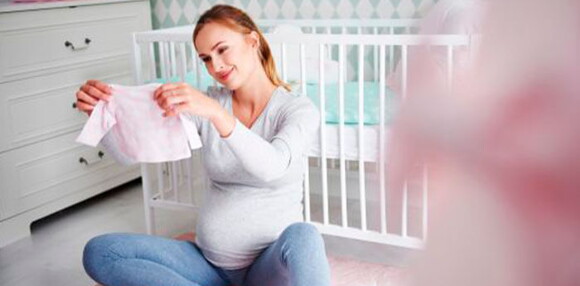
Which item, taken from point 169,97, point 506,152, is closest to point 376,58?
point 169,97

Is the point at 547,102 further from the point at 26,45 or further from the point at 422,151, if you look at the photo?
the point at 26,45

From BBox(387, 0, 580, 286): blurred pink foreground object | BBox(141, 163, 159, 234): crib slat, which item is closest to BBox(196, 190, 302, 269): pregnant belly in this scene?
BBox(141, 163, 159, 234): crib slat

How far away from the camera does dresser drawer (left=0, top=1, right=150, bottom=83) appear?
95.6 inches

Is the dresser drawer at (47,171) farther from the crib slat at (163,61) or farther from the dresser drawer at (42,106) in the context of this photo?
the crib slat at (163,61)

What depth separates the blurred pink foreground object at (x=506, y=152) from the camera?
0.16 meters

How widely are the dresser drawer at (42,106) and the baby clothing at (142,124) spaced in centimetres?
105

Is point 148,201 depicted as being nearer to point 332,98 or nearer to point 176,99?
point 332,98

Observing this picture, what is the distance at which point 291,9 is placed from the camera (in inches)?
115

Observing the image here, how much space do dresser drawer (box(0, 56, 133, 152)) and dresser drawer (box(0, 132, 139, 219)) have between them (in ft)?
0.14

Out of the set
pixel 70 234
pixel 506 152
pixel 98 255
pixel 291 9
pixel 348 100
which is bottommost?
pixel 70 234

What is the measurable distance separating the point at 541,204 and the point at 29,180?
2.62 metres

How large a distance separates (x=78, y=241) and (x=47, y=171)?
350 mm

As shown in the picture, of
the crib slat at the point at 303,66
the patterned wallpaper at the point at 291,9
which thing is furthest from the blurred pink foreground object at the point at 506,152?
the patterned wallpaper at the point at 291,9

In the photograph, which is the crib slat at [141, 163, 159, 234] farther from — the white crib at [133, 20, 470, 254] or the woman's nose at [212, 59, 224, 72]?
the woman's nose at [212, 59, 224, 72]
